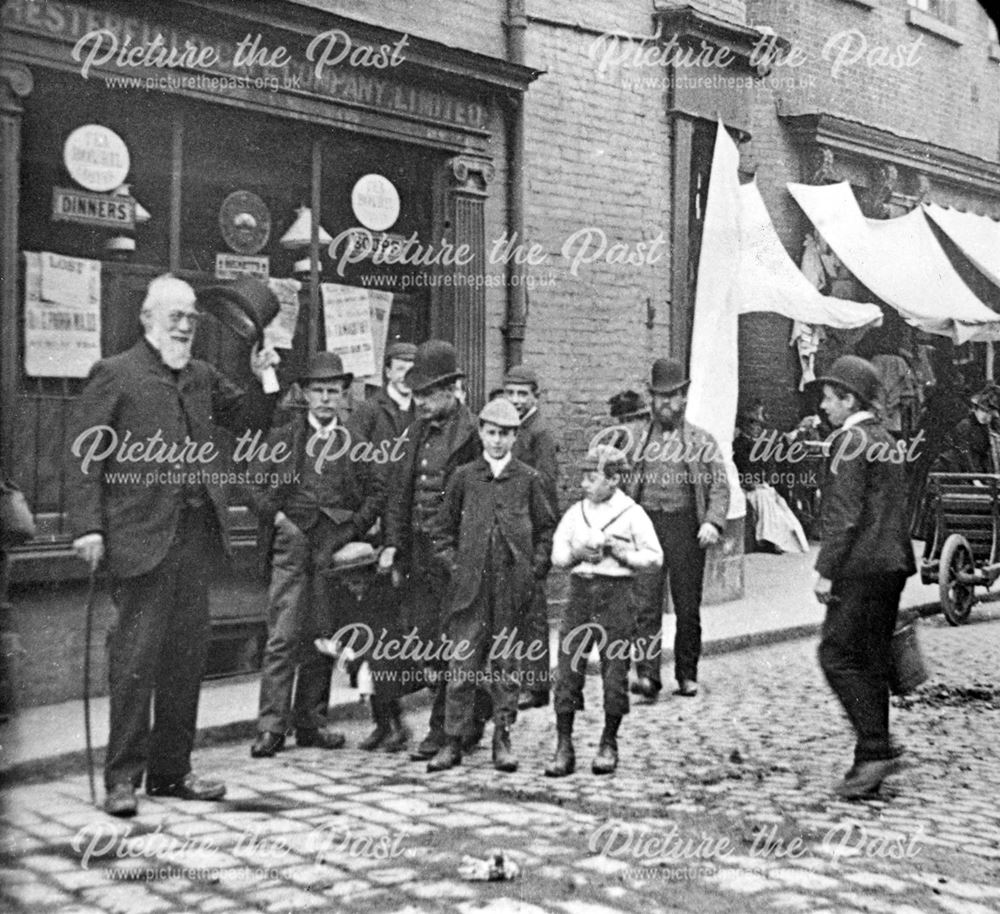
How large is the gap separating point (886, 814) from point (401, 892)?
229 centimetres

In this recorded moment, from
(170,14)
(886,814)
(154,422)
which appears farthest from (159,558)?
(170,14)

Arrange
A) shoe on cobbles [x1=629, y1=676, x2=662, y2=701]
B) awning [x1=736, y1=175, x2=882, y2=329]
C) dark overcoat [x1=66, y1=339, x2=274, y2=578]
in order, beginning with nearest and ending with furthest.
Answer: dark overcoat [x1=66, y1=339, x2=274, y2=578] < shoe on cobbles [x1=629, y1=676, x2=662, y2=701] < awning [x1=736, y1=175, x2=882, y2=329]

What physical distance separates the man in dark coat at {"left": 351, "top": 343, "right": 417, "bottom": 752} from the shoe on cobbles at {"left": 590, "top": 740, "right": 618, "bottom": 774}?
1114 millimetres

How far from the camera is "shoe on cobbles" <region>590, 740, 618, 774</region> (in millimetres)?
6312

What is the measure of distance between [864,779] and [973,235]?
1227cm

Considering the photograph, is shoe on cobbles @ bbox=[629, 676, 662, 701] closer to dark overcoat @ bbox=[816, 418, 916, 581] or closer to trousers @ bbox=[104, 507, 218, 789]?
dark overcoat @ bbox=[816, 418, 916, 581]

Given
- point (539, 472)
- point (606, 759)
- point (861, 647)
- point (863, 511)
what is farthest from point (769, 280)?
point (606, 759)

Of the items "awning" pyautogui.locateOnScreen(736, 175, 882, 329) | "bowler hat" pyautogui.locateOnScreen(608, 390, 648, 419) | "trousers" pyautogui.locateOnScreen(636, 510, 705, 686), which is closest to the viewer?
"trousers" pyautogui.locateOnScreen(636, 510, 705, 686)

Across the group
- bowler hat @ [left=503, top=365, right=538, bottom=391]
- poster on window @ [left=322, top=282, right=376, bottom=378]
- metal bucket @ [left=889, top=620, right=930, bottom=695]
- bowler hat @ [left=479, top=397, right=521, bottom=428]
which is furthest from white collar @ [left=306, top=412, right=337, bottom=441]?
metal bucket @ [left=889, top=620, right=930, bottom=695]

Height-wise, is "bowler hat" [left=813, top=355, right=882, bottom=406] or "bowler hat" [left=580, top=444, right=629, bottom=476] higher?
"bowler hat" [left=813, top=355, right=882, bottom=406]

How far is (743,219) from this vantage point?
1261 cm

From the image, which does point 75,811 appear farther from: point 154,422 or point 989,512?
point 989,512

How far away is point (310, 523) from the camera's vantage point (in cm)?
705

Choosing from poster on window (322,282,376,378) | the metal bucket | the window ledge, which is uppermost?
the window ledge
